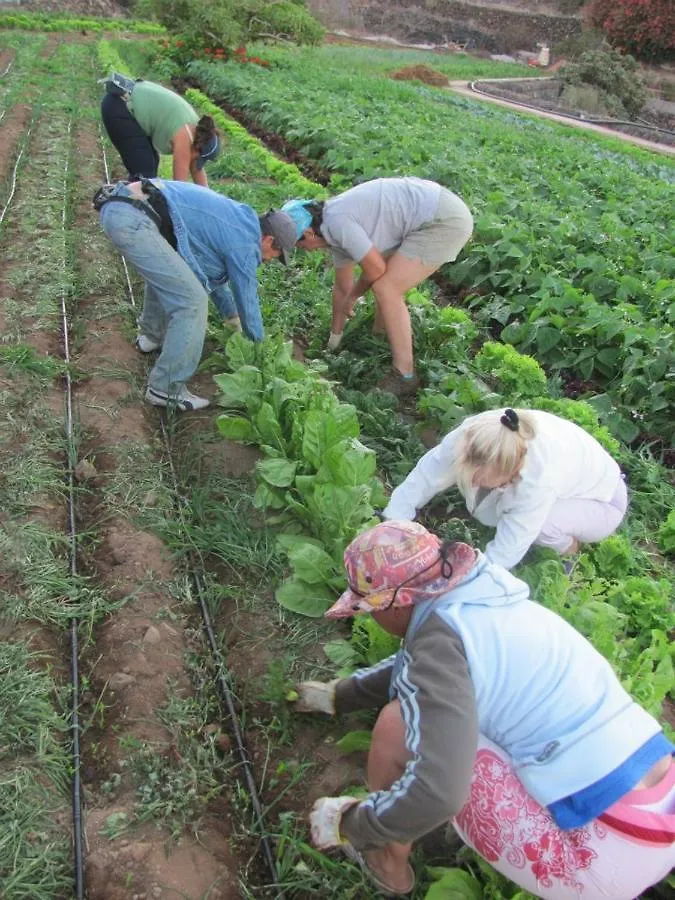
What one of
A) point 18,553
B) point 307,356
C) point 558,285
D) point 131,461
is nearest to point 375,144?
point 558,285

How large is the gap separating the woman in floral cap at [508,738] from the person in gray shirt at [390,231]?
2.48m

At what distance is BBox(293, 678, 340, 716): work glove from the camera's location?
2.45 metres

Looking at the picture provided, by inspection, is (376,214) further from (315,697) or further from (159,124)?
(315,697)

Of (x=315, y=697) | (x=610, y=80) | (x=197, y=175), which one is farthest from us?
(x=610, y=80)

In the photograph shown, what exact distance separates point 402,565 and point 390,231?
9.37ft

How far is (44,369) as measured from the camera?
14.1 ft

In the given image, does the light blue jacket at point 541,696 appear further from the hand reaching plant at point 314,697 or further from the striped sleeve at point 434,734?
the hand reaching plant at point 314,697

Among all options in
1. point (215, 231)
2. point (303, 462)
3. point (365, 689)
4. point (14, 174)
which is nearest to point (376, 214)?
point (215, 231)

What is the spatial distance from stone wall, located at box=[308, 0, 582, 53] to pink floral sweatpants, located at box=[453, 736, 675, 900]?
165ft

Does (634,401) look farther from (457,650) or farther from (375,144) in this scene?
(375,144)

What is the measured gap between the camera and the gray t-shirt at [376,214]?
3889 mm

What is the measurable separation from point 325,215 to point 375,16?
4909cm

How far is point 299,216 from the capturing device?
12.2 ft

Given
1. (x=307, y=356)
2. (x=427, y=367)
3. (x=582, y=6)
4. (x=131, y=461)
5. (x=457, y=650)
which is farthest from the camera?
(x=582, y=6)
